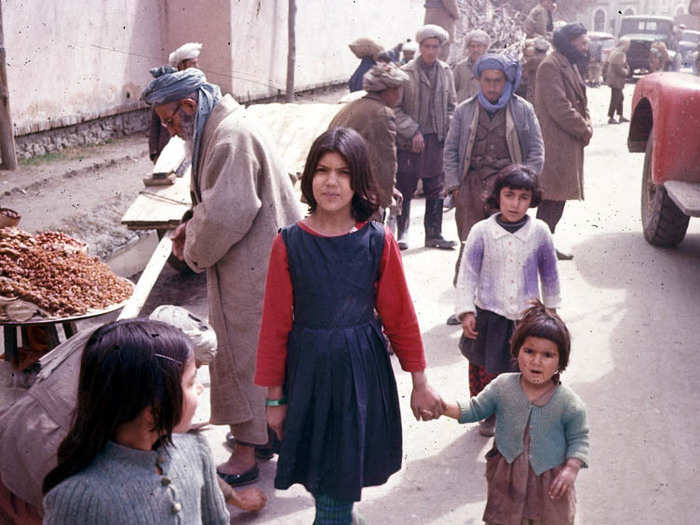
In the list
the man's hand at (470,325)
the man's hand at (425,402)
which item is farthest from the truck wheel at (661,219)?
the man's hand at (425,402)

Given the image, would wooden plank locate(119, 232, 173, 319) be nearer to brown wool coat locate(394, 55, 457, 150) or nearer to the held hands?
the held hands

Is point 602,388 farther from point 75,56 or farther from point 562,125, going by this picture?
point 75,56

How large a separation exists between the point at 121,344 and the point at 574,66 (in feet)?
20.9

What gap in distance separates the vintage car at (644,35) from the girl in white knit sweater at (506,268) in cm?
2574

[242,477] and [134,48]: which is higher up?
[134,48]

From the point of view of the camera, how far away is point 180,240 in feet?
12.7

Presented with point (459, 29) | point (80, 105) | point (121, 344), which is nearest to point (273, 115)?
point (80, 105)

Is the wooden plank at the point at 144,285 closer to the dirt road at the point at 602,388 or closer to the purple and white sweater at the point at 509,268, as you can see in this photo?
the dirt road at the point at 602,388

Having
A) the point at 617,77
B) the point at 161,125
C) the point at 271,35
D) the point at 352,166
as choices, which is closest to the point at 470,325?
the point at 352,166

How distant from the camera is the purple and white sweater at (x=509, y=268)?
4.09m

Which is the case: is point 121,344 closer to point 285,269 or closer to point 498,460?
point 285,269

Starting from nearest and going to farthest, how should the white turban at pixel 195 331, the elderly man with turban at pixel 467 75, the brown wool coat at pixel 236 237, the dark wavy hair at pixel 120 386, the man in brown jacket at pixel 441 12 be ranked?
1. the dark wavy hair at pixel 120 386
2. the white turban at pixel 195 331
3. the brown wool coat at pixel 236 237
4. the elderly man with turban at pixel 467 75
5. the man in brown jacket at pixel 441 12

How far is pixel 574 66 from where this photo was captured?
7418 mm

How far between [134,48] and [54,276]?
323 inches
